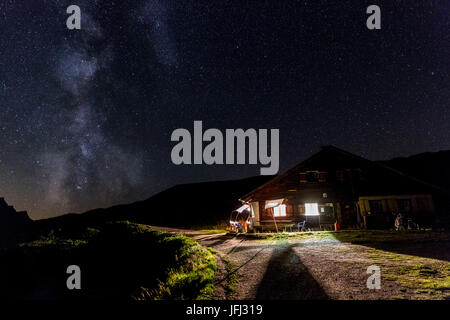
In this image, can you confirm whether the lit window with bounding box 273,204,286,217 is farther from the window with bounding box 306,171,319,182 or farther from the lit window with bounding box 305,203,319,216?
the window with bounding box 306,171,319,182

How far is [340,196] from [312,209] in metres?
2.67

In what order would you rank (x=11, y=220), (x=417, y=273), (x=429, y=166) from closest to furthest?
(x=417, y=273) < (x=11, y=220) < (x=429, y=166)

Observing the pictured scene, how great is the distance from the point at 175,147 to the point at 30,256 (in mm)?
15479

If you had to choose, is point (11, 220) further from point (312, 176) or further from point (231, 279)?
point (231, 279)

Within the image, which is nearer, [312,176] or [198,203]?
[312,176]

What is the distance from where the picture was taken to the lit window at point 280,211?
71.5 feet

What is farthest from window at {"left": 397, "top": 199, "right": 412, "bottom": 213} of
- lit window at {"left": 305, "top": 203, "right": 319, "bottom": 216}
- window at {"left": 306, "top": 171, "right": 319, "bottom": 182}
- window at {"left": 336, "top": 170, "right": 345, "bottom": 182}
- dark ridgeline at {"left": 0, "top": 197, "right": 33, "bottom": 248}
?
dark ridgeline at {"left": 0, "top": 197, "right": 33, "bottom": 248}

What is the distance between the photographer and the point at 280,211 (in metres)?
22.0

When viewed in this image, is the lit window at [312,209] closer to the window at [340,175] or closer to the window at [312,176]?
the window at [312,176]

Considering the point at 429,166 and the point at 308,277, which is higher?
the point at 429,166

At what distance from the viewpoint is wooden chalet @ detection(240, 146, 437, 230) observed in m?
18.5

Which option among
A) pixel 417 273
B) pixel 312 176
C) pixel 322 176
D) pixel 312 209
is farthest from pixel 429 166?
pixel 417 273
